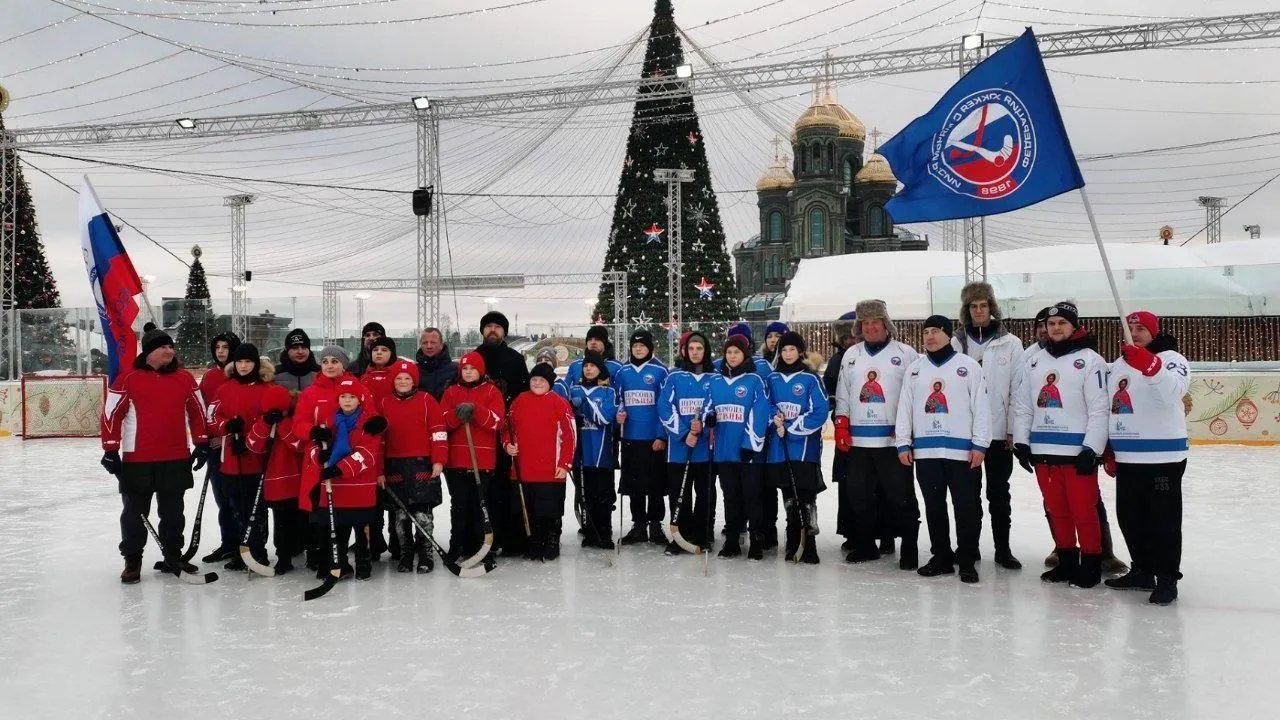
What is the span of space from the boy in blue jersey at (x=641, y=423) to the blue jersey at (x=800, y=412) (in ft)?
2.63

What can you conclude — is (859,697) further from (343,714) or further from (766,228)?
(766,228)

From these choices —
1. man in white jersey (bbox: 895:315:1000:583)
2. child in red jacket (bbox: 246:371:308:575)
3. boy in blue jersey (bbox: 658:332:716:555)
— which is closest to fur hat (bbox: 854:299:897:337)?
man in white jersey (bbox: 895:315:1000:583)

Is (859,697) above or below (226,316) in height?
below

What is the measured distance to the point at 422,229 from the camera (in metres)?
14.9

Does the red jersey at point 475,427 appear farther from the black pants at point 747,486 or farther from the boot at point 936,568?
the boot at point 936,568

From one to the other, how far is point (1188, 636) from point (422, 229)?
12843 mm

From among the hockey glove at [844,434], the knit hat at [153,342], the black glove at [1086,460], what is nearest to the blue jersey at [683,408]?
the hockey glove at [844,434]

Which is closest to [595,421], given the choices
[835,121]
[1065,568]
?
[1065,568]

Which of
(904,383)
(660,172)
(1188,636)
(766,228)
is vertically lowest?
(1188,636)

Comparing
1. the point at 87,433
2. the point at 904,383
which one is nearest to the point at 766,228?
the point at 87,433

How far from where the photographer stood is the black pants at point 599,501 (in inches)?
244

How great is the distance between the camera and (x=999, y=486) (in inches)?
210

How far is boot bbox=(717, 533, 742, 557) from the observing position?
590 centimetres

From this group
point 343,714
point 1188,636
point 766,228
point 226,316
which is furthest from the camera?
point 766,228
